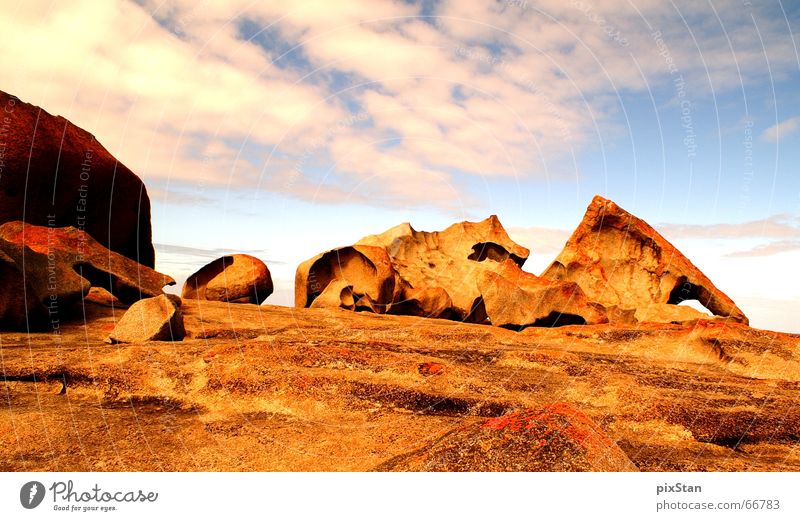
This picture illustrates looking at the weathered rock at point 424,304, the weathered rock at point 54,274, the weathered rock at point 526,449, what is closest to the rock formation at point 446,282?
the weathered rock at point 424,304

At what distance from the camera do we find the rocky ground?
4258mm

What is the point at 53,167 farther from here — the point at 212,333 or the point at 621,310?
the point at 621,310

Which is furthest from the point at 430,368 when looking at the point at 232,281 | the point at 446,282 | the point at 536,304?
the point at 446,282

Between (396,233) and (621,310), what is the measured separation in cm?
795

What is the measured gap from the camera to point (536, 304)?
1248 centimetres

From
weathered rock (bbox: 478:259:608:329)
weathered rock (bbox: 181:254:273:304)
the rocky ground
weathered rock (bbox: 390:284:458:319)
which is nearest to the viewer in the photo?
the rocky ground

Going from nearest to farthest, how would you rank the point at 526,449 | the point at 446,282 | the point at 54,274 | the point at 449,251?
the point at 526,449 → the point at 54,274 → the point at 446,282 → the point at 449,251

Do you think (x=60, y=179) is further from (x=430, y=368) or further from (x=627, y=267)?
(x=627, y=267)

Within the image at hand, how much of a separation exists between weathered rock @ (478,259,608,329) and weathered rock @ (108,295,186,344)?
23.5ft

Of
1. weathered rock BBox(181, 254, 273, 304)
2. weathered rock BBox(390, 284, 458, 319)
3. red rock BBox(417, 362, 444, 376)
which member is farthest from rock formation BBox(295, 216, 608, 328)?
red rock BBox(417, 362, 444, 376)

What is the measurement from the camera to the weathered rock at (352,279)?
14484mm

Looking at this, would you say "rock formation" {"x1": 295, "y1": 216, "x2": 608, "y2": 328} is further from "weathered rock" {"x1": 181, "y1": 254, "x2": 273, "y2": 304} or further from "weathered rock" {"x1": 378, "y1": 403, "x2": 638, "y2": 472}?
"weathered rock" {"x1": 378, "y1": 403, "x2": 638, "y2": 472}

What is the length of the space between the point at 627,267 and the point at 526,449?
1319 cm
